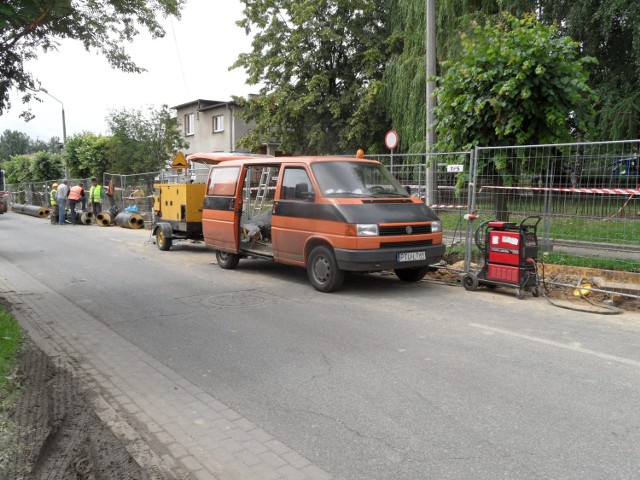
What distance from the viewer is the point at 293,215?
883 centimetres

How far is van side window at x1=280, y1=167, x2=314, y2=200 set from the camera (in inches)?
342

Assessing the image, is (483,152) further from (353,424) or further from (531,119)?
(353,424)

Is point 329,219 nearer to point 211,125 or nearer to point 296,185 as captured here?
point 296,185

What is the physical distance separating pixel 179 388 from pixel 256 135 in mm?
24226

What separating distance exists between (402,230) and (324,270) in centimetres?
133

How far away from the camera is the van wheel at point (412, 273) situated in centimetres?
899

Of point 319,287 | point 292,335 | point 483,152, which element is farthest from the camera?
point 483,152

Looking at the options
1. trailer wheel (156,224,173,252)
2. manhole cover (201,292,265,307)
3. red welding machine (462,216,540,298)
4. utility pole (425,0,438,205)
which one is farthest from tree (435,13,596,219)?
trailer wheel (156,224,173,252)

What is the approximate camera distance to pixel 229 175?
416 inches

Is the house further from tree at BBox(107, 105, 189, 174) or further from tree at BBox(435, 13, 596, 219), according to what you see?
tree at BBox(435, 13, 596, 219)

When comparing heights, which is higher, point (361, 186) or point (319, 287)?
point (361, 186)

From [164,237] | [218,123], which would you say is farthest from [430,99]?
[218,123]

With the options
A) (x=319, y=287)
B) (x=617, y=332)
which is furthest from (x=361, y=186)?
(x=617, y=332)

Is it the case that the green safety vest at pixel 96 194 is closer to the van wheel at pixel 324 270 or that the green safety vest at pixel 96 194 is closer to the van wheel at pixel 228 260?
the van wheel at pixel 228 260
